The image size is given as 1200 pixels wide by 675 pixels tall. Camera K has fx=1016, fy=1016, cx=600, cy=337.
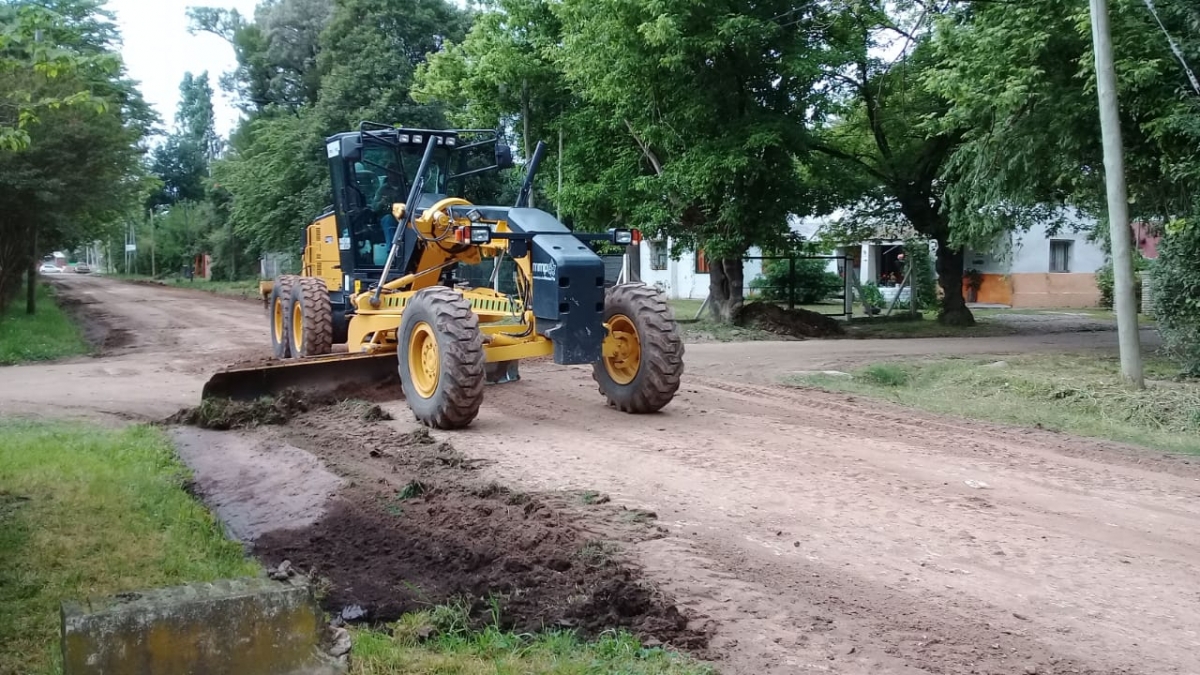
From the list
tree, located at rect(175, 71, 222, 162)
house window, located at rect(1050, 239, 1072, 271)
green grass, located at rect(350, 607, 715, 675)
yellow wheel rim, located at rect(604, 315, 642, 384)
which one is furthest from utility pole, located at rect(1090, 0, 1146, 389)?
tree, located at rect(175, 71, 222, 162)

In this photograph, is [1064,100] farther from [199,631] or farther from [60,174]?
[60,174]

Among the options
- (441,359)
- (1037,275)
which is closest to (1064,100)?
(441,359)

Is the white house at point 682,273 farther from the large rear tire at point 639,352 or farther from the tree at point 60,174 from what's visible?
the large rear tire at point 639,352

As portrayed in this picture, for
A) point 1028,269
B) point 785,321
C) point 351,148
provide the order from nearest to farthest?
point 351,148
point 785,321
point 1028,269

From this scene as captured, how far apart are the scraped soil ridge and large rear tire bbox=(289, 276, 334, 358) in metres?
Result: 5.51

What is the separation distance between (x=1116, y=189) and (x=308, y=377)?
988 centimetres

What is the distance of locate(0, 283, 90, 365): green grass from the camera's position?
1770 centimetres

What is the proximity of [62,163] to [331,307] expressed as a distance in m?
12.1

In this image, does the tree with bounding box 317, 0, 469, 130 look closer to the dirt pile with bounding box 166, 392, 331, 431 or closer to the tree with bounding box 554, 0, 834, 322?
the tree with bounding box 554, 0, 834, 322

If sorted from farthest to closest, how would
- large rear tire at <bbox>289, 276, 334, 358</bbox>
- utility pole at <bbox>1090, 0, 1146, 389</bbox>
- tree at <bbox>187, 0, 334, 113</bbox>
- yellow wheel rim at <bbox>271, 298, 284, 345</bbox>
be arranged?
tree at <bbox>187, 0, 334, 113</bbox>, yellow wheel rim at <bbox>271, 298, 284, 345</bbox>, large rear tire at <bbox>289, 276, 334, 358</bbox>, utility pole at <bbox>1090, 0, 1146, 389</bbox>

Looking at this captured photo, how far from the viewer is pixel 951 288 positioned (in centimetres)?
2598

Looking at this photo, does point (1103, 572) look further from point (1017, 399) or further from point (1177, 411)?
point (1017, 399)

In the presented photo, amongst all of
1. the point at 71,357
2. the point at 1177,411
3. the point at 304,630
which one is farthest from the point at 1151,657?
the point at 71,357

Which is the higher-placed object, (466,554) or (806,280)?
(806,280)
